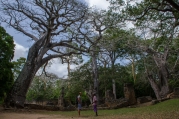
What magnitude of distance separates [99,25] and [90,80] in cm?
997

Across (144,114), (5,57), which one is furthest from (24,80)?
(144,114)

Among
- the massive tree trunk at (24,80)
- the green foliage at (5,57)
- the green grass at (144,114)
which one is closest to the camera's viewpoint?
the green grass at (144,114)

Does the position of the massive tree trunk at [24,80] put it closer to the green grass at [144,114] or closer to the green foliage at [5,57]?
the green foliage at [5,57]

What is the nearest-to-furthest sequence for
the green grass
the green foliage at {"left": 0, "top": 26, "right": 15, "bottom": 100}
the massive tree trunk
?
the green grass, the green foliage at {"left": 0, "top": 26, "right": 15, "bottom": 100}, the massive tree trunk

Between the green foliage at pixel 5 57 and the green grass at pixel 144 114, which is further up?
the green foliage at pixel 5 57

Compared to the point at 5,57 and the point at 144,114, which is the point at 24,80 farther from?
the point at 144,114

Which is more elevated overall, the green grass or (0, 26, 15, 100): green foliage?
(0, 26, 15, 100): green foliage

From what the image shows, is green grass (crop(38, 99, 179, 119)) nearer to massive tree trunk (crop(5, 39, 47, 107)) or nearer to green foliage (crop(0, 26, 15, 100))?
massive tree trunk (crop(5, 39, 47, 107))

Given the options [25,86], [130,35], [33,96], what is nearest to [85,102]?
[33,96]

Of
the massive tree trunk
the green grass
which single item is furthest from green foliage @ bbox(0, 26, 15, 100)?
the green grass

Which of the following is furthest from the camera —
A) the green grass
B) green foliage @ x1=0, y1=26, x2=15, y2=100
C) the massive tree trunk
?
the massive tree trunk

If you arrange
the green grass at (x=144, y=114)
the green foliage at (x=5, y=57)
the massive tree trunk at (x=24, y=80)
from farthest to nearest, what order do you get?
the massive tree trunk at (x=24, y=80), the green foliage at (x=5, y=57), the green grass at (x=144, y=114)

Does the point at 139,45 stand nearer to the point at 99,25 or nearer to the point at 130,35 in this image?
the point at 130,35

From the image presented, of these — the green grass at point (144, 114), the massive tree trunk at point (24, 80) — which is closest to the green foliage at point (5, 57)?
the massive tree trunk at point (24, 80)
